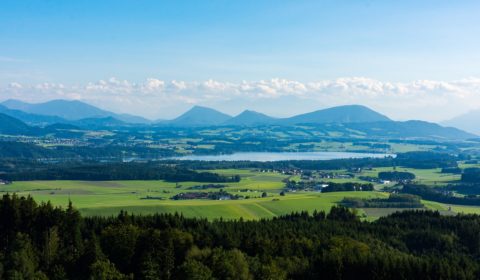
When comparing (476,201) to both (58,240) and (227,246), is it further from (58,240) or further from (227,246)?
(58,240)

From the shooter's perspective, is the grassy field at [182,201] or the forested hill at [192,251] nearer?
the forested hill at [192,251]

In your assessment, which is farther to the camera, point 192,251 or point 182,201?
point 182,201

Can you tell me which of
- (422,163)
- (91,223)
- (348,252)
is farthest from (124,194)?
(422,163)

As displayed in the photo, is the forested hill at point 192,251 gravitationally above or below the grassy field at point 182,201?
above

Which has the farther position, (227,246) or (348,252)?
(227,246)
